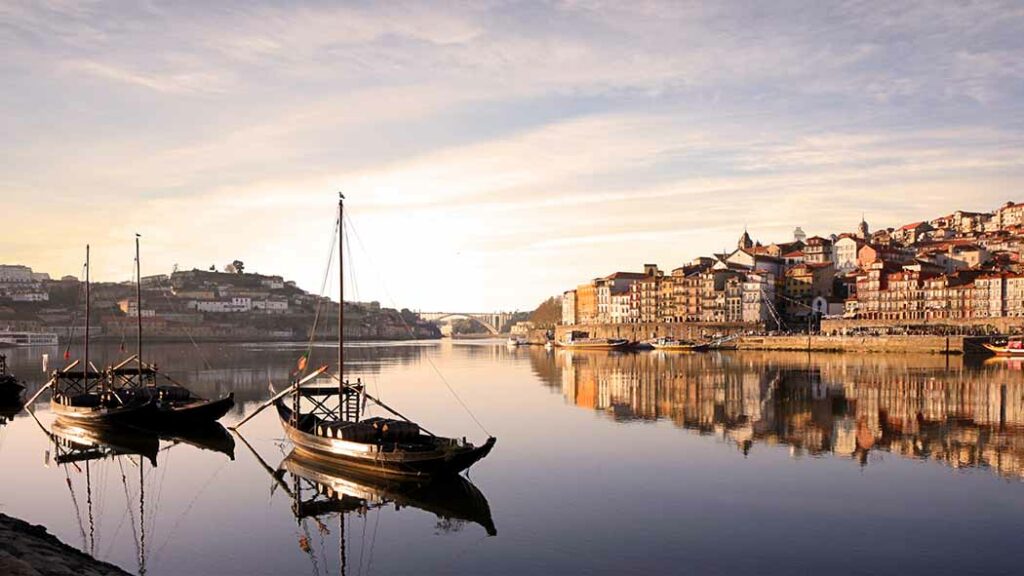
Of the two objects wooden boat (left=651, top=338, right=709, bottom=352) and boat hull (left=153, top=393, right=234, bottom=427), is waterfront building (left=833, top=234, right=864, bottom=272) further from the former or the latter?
boat hull (left=153, top=393, right=234, bottom=427)

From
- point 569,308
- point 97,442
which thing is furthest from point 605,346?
point 97,442

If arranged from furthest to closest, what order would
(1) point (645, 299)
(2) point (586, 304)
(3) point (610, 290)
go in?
(2) point (586, 304)
(3) point (610, 290)
(1) point (645, 299)

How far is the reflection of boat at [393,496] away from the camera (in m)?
23.8

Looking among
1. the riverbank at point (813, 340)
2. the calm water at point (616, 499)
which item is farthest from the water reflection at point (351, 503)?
the riverbank at point (813, 340)

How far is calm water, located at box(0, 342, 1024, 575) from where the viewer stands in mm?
19719

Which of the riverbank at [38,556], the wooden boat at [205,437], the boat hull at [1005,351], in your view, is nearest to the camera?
the riverbank at [38,556]

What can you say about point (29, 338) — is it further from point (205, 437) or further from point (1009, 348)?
point (1009, 348)

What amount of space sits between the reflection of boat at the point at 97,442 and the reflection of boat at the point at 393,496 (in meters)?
8.14

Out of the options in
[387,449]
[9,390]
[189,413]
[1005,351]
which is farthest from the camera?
[1005,351]

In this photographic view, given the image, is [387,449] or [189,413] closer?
[387,449]

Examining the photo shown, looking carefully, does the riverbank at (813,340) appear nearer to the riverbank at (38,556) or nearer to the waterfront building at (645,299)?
the waterfront building at (645,299)

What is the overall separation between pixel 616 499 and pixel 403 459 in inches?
247

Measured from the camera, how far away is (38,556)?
1664cm

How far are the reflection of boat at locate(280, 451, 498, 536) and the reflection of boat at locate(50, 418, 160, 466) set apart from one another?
814 centimetres
